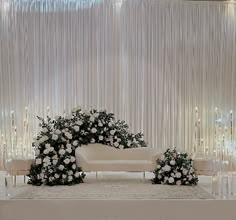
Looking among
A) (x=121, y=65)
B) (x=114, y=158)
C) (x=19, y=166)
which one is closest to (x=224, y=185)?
(x=114, y=158)

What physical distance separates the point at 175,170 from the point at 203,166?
2.00 feet

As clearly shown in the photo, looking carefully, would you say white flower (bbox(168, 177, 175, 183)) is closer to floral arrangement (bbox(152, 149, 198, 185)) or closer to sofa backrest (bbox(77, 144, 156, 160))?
floral arrangement (bbox(152, 149, 198, 185))

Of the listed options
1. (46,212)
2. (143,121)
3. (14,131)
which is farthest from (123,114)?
(46,212)

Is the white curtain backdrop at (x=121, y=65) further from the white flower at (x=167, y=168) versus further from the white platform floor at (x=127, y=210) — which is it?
the white platform floor at (x=127, y=210)

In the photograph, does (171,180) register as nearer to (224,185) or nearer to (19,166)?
(224,185)

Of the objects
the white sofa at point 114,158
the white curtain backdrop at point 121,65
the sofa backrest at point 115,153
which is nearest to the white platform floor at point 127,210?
the white sofa at point 114,158

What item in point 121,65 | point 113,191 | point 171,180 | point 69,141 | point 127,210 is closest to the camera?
point 127,210

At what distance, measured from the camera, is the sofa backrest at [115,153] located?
8773 millimetres

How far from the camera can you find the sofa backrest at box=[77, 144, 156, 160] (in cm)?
877

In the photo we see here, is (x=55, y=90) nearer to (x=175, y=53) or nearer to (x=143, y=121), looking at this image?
(x=143, y=121)

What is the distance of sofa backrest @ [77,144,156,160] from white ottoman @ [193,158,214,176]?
0.88m

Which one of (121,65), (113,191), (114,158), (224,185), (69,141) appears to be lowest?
(113,191)

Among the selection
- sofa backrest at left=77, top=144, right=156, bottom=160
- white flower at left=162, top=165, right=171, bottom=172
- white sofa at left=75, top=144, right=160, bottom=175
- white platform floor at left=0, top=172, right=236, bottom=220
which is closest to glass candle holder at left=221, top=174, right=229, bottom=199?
white platform floor at left=0, top=172, right=236, bottom=220

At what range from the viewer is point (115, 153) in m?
8.86
